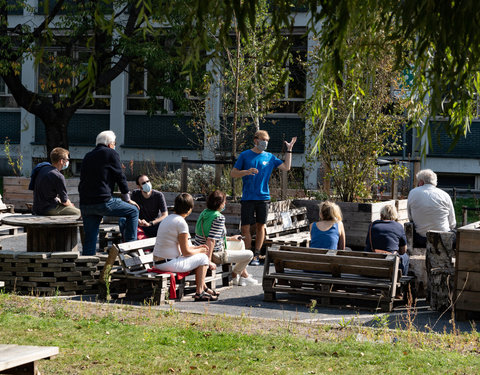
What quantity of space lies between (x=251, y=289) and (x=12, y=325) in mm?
3729

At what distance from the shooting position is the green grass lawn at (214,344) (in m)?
6.73

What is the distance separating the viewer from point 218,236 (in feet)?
35.1

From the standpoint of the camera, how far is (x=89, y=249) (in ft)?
36.5

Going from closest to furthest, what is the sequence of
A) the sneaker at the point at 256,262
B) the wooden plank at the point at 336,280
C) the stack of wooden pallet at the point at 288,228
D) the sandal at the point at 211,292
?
the wooden plank at the point at 336,280 < the sandal at the point at 211,292 < the sneaker at the point at 256,262 < the stack of wooden pallet at the point at 288,228

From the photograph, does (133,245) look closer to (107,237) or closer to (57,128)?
(107,237)

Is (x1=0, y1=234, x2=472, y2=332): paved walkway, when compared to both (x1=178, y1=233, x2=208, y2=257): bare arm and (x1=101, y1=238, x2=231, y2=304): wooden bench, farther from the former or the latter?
(x1=178, y1=233, x2=208, y2=257): bare arm

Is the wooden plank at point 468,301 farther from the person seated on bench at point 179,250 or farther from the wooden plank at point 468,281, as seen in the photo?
the person seated on bench at point 179,250

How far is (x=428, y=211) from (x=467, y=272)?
254 cm

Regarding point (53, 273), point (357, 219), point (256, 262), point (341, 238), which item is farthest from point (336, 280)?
point (357, 219)

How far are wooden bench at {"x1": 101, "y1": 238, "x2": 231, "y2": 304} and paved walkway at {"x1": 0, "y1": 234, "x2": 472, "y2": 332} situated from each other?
0.18 metres

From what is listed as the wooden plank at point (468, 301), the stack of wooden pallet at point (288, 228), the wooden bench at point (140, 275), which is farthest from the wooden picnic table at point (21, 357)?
the stack of wooden pallet at point (288, 228)

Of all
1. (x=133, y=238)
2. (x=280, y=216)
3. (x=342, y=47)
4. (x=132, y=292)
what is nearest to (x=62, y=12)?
(x=280, y=216)

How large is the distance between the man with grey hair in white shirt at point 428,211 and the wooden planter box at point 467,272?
2.44 meters

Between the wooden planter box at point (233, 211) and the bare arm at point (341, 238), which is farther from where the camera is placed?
the wooden planter box at point (233, 211)
